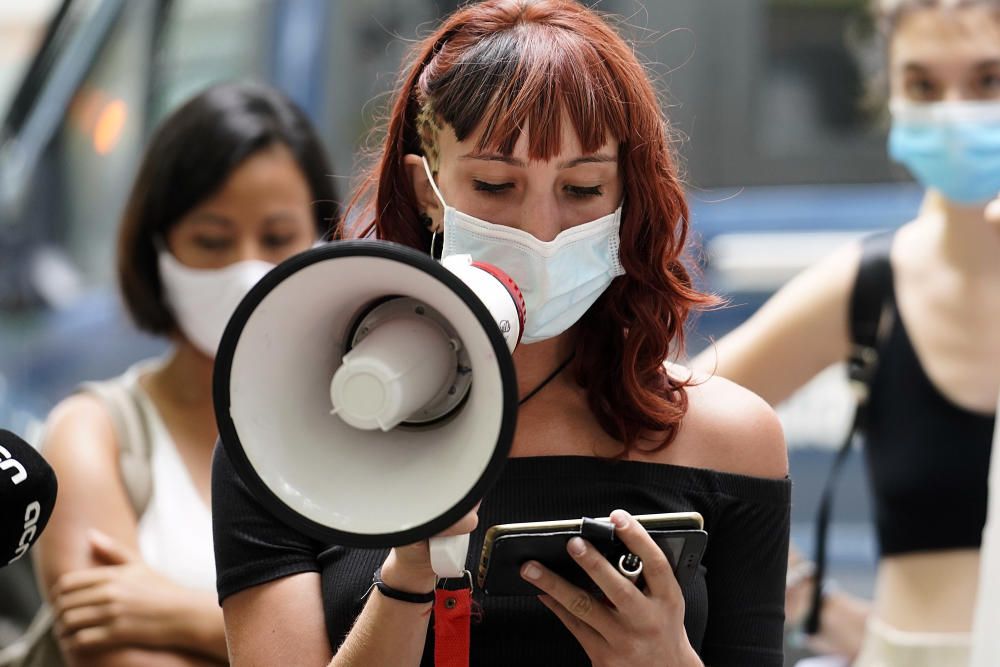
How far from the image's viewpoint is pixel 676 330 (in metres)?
2.25

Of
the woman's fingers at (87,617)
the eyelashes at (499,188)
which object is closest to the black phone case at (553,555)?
the eyelashes at (499,188)

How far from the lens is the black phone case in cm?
182

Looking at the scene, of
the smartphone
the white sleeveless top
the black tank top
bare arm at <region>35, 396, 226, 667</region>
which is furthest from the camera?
the black tank top

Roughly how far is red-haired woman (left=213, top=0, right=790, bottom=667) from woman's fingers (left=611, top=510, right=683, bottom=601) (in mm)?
89

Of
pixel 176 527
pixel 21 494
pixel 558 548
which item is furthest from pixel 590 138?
pixel 176 527

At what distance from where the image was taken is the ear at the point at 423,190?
2.20 meters

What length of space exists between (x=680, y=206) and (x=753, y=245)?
287cm

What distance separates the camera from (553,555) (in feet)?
6.02

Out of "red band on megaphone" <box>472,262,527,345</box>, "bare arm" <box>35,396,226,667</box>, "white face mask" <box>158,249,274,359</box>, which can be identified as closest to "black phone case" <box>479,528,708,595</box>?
"red band on megaphone" <box>472,262,527,345</box>

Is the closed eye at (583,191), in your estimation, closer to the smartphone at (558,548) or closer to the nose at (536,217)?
the nose at (536,217)

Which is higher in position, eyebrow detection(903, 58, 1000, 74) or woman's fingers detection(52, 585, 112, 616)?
eyebrow detection(903, 58, 1000, 74)

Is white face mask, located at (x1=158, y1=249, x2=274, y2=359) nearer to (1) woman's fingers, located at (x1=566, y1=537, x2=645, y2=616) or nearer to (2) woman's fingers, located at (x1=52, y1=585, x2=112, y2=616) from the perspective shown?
(2) woman's fingers, located at (x1=52, y1=585, x2=112, y2=616)

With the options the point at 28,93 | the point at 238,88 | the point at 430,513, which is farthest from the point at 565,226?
the point at 28,93

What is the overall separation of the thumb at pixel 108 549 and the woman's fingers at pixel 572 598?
3.88 ft
